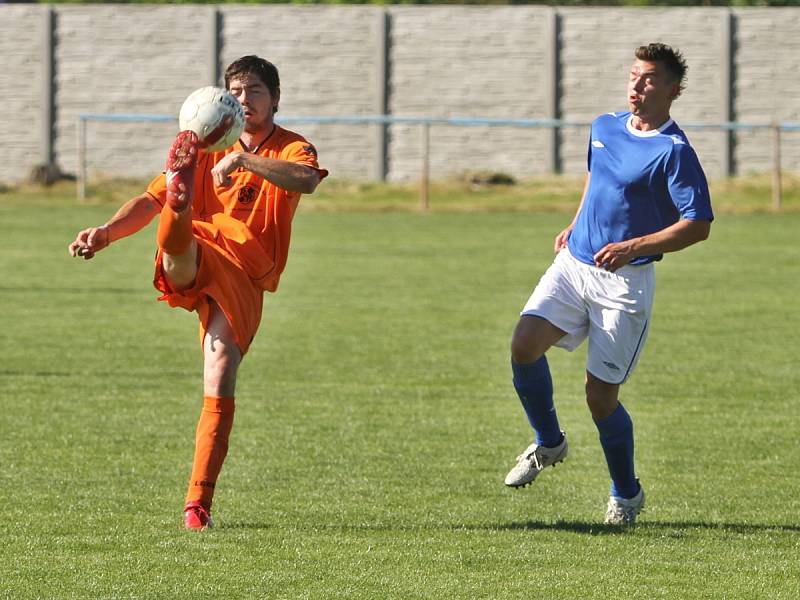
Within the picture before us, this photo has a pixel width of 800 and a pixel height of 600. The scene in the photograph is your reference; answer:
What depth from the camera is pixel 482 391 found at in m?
10.8

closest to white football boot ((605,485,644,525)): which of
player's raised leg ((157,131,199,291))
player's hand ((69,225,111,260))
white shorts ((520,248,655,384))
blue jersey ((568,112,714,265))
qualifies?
white shorts ((520,248,655,384))

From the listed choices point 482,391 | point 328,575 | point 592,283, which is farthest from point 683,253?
point 328,575

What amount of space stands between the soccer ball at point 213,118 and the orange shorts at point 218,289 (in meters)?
0.56

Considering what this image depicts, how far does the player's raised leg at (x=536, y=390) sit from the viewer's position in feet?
22.3

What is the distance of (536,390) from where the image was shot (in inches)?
273

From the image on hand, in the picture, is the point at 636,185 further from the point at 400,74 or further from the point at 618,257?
the point at 400,74

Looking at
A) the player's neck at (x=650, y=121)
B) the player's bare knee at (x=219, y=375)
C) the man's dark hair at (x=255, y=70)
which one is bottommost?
the player's bare knee at (x=219, y=375)

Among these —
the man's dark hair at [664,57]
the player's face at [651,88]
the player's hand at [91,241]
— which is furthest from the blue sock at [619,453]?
the player's hand at [91,241]

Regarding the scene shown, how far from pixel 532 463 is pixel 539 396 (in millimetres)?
304

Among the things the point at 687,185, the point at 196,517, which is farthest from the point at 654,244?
the point at 196,517

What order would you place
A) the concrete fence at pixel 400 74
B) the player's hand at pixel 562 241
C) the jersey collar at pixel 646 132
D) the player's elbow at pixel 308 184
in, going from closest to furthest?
the player's elbow at pixel 308 184 < the jersey collar at pixel 646 132 < the player's hand at pixel 562 241 < the concrete fence at pixel 400 74

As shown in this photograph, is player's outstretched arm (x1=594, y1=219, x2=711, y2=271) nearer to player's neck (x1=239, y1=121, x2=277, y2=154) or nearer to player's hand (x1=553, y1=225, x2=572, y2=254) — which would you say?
player's hand (x1=553, y1=225, x2=572, y2=254)

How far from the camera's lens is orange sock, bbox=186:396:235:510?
247 inches

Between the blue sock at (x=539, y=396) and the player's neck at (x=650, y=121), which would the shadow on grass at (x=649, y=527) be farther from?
the player's neck at (x=650, y=121)
